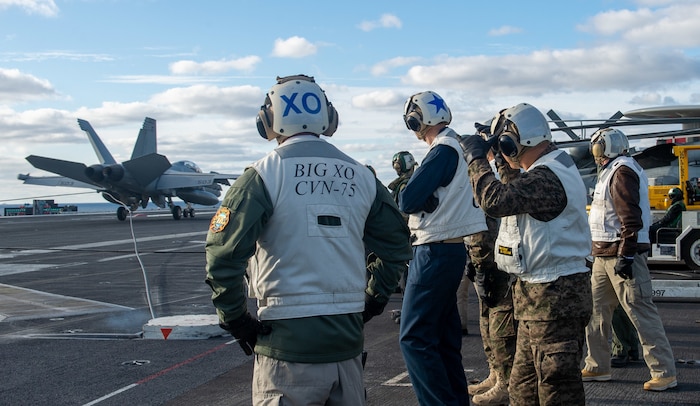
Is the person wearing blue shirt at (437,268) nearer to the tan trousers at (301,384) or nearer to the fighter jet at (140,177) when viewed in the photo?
the tan trousers at (301,384)

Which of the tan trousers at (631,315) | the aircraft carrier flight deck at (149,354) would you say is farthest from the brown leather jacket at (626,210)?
the aircraft carrier flight deck at (149,354)

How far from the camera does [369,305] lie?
357cm

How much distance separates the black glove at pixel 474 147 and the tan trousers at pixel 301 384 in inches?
69.0

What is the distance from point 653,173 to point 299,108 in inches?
517

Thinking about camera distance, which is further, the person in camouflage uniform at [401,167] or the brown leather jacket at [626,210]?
the person in camouflage uniform at [401,167]

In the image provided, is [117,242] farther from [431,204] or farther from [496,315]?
[431,204]

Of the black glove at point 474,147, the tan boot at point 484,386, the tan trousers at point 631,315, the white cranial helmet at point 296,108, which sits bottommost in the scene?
the tan boot at point 484,386

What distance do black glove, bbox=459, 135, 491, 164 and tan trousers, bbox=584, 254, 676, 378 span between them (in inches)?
91.7

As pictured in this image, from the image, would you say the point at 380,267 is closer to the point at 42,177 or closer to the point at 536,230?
the point at 536,230

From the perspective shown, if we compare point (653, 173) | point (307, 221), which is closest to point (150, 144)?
point (653, 173)

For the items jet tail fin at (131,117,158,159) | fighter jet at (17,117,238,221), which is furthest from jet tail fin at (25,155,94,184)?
jet tail fin at (131,117,158,159)

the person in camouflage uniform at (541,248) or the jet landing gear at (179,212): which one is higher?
the person in camouflage uniform at (541,248)

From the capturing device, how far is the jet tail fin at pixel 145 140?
170 feet

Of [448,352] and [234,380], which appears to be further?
[234,380]
